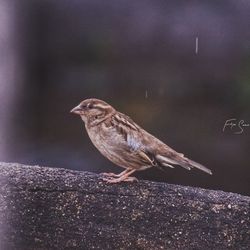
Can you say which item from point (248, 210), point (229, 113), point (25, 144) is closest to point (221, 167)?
point (229, 113)

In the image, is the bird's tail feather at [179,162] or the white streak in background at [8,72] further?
the bird's tail feather at [179,162]

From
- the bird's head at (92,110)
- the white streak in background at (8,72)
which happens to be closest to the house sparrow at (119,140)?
the bird's head at (92,110)

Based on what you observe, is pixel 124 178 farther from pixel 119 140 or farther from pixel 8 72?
pixel 8 72

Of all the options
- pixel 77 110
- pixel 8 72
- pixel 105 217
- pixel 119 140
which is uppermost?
pixel 8 72

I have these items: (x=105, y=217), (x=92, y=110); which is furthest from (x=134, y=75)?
(x=105, y=217)

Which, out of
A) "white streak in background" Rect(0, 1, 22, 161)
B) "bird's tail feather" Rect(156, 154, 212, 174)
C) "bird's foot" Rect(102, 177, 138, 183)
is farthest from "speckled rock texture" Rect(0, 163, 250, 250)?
"bird's tail feather" Rect(156, 154, 212, 174)

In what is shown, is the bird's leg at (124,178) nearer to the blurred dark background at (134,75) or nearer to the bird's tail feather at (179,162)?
the bird's tail feather at (179,162)

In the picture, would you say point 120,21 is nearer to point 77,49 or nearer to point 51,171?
point 77,49
